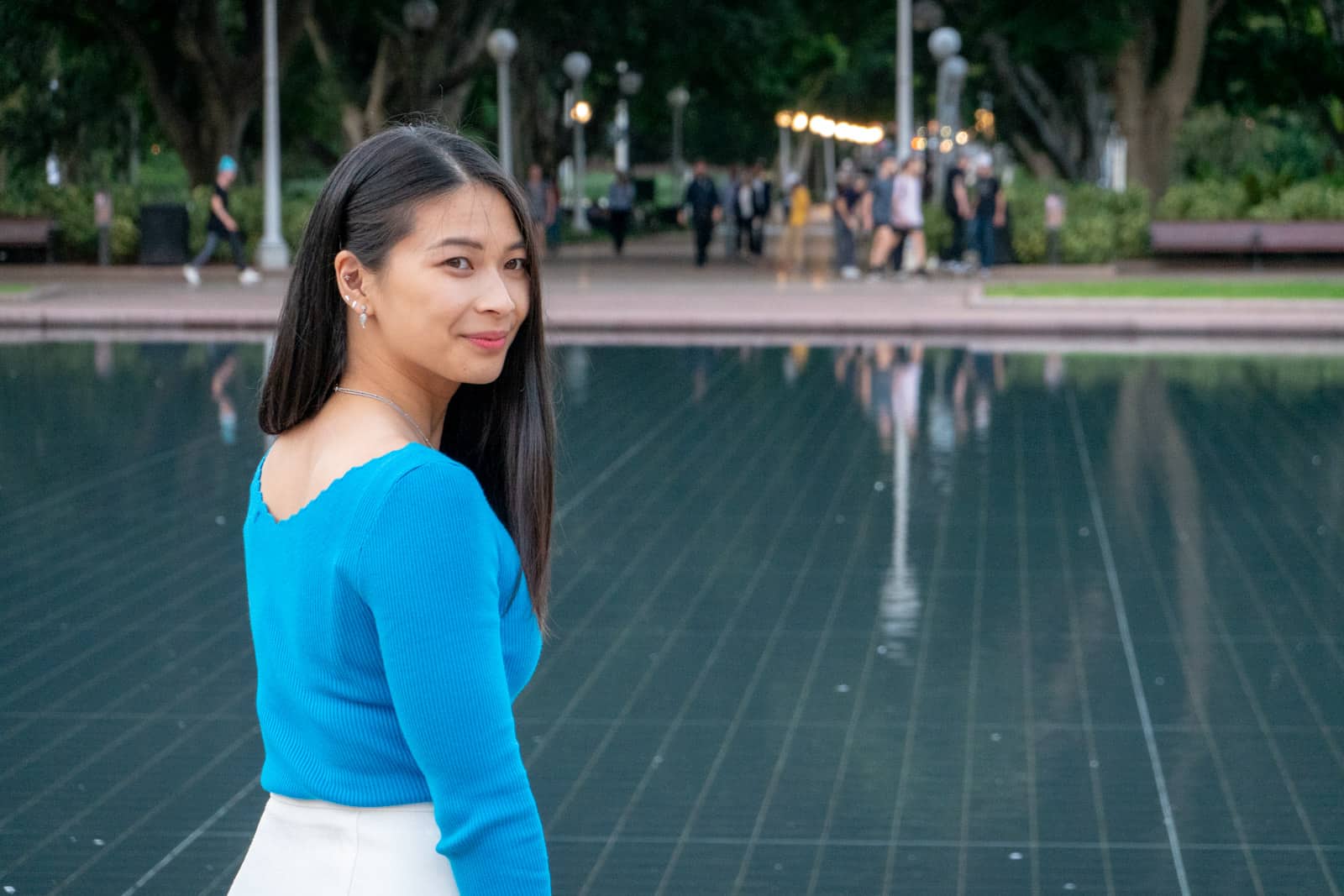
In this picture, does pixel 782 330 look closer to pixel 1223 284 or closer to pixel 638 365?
pixel 638 365

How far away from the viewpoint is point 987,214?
96.0 feet

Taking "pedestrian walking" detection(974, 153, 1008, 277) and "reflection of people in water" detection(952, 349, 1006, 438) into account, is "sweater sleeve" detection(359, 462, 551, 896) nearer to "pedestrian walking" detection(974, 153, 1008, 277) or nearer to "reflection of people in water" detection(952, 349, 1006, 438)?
"reflection of people in water" detection(952, 349, 1006, 438)

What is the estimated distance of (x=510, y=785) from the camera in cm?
197

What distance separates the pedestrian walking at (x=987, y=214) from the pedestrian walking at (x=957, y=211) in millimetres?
265

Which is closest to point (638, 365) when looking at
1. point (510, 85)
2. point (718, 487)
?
point (718, 487)

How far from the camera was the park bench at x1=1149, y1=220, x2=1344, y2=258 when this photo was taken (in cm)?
2986

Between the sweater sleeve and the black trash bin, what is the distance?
30.3 metres

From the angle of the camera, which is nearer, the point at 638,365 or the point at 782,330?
the point at 638,365

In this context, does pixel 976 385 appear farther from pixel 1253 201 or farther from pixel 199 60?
pixel 199 60

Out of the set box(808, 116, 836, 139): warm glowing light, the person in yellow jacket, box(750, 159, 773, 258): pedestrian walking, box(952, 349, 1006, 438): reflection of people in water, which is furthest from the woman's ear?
box(808, 116, 836, 139): warm glowing light

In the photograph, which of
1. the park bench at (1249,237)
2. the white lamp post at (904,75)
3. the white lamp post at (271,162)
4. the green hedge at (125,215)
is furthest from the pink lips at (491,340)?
the green hedge at (125,215)

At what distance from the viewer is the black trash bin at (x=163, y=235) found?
3123 centimetres

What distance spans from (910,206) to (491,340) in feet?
88.4

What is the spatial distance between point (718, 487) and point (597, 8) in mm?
29466
